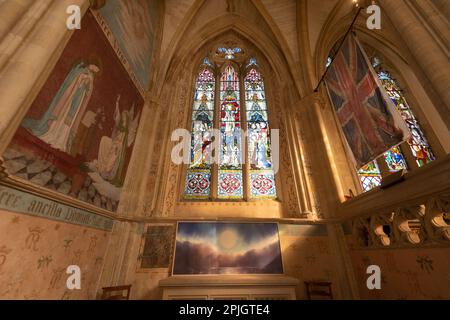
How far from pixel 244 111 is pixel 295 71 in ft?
7.73

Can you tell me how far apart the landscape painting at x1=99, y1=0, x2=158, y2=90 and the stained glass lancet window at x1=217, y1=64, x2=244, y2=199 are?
2.78 metres

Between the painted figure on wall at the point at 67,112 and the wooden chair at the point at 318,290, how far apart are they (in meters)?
5.01

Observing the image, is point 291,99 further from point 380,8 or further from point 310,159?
point 380,8

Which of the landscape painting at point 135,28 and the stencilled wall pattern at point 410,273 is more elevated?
the landscape painting at point 135,28

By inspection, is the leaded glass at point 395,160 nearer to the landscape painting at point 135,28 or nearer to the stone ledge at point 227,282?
the stone ledge at point 227,282

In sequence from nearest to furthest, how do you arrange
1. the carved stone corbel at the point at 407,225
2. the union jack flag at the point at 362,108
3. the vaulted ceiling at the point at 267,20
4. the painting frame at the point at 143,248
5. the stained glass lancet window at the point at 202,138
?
the carved stone corbel at the point at 407,225 → the union jack flag at the point at 362,108 → the painting frame at the point at 143,248 → the stained glass lancet window at the point at 202,138 → the vaulted ceiling at the point at 267,20

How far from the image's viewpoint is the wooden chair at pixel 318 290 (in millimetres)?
3374

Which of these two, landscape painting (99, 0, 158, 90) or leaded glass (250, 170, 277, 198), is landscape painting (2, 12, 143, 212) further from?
leaded glass (250, 170, 277, 198)

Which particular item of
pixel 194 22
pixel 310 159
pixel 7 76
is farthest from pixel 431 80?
pixel 194 22

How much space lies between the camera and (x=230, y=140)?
19.4ft

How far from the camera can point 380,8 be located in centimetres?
313

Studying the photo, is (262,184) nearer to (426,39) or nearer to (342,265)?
(342,265)

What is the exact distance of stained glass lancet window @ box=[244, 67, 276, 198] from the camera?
5.27 metres

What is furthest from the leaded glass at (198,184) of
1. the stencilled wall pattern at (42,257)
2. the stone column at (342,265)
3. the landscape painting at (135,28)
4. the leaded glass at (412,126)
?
the leaded glass at (412,126)
